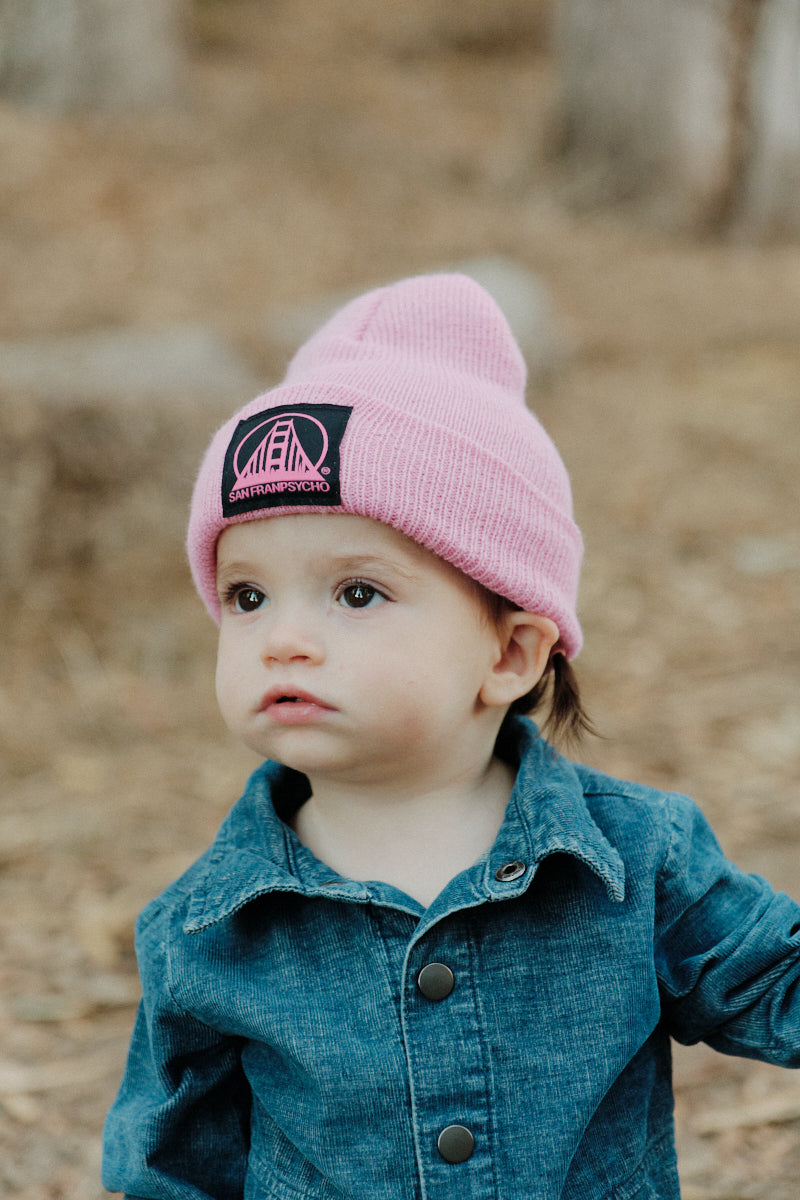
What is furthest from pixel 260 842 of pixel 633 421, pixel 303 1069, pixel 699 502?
pixel 633 421

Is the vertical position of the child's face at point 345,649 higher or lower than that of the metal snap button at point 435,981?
higher

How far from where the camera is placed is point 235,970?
1626mm

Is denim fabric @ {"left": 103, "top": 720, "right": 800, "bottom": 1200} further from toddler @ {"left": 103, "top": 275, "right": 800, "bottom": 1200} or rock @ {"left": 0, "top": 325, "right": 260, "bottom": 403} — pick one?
rock @ {"left": 0, "top": 325, "right": 260, "bottom": 403}

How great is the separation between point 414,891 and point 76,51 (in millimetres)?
7605

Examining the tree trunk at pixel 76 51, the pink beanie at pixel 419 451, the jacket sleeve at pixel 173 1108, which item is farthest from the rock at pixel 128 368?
the tree trunk at pixel 76 51

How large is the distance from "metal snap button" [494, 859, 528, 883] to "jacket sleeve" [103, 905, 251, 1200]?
1.47 feet

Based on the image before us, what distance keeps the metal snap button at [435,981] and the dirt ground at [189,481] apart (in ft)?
3.01

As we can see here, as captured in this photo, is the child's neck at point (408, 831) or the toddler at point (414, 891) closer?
the toddler at point (414, 891)

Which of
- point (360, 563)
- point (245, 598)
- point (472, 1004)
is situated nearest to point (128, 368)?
point (245, 598)

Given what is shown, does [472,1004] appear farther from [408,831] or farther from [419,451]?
[419,451]

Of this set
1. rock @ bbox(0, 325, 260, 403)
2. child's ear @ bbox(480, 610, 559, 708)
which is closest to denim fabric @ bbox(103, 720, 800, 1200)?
child's ear @ bbox(480, 610, 559, 708)

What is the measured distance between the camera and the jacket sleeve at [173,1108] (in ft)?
5.55

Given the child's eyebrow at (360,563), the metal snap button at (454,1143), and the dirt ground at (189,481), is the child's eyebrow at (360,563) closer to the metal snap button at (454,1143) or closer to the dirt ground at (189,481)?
the metal snap button at (454,1143)

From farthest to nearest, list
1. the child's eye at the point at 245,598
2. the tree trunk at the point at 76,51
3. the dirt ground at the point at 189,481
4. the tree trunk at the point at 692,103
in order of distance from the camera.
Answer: the tree trunk at the point at 76,51 < the tree trunk at the point at 692,103 < the dirt ground at the point at 189,481 < the child's eye at the point at 245,598
